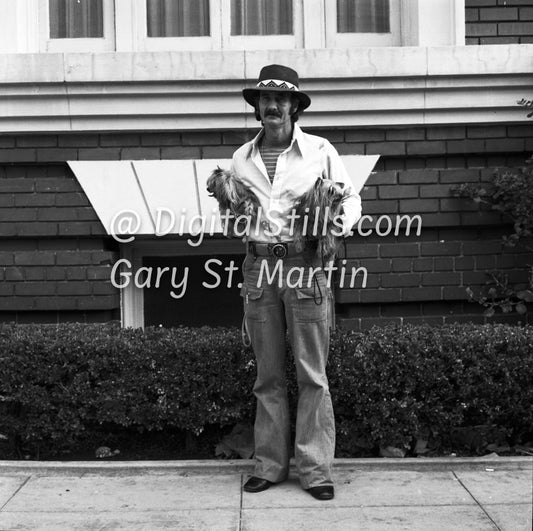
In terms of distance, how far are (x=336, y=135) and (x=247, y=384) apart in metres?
2.10

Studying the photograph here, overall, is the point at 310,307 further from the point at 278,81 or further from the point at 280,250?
the point at 278,81

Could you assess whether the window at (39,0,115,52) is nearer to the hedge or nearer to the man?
the man

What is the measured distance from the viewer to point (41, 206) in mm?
6148

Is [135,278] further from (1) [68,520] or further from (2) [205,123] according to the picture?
(1) [68,520]

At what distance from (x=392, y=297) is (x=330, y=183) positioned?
1924 millimetres

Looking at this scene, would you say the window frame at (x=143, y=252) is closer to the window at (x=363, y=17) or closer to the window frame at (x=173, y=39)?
the window frame at (x=173, y=39)

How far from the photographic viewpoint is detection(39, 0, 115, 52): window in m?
6.38

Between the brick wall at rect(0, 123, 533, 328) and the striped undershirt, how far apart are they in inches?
64.0

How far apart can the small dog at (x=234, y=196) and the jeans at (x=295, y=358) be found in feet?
0.83

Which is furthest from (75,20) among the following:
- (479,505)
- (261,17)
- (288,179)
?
(479,505)

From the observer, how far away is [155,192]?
6.10 m

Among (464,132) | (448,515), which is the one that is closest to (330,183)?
(448,515)

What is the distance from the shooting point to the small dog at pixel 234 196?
4430 millimetres

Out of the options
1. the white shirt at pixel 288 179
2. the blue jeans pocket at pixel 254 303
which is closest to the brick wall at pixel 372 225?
the white shirt at pixel 288 179
